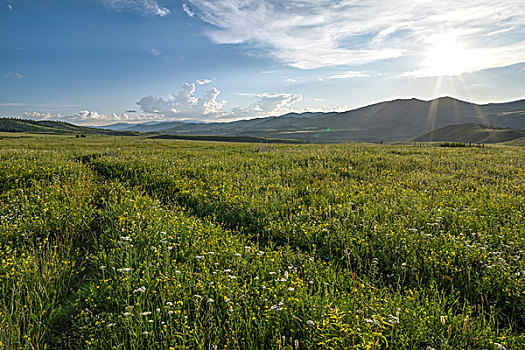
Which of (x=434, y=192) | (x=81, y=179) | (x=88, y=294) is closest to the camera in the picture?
(x=88, y=294)

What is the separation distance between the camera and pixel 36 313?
3.70 m

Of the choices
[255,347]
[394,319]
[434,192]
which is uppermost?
[434,192]

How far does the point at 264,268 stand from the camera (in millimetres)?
4402

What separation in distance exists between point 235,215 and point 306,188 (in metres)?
2.81

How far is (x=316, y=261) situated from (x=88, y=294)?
373cm

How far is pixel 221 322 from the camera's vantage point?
347 centimetres

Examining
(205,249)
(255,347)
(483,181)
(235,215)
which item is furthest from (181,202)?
(483,181)

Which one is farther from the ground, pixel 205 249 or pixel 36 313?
pixel 205 249

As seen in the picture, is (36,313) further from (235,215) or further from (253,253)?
(235,215)

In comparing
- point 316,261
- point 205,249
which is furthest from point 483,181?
point 205,249

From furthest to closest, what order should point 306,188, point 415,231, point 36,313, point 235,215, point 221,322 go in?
point 306,188 → point 235,215 → point 415,231 → point 36,313 → point 221,322

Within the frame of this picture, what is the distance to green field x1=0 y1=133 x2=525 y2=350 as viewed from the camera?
3209mm

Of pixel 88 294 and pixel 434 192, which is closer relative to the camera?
pixel 88 294

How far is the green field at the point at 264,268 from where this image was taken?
321cm
